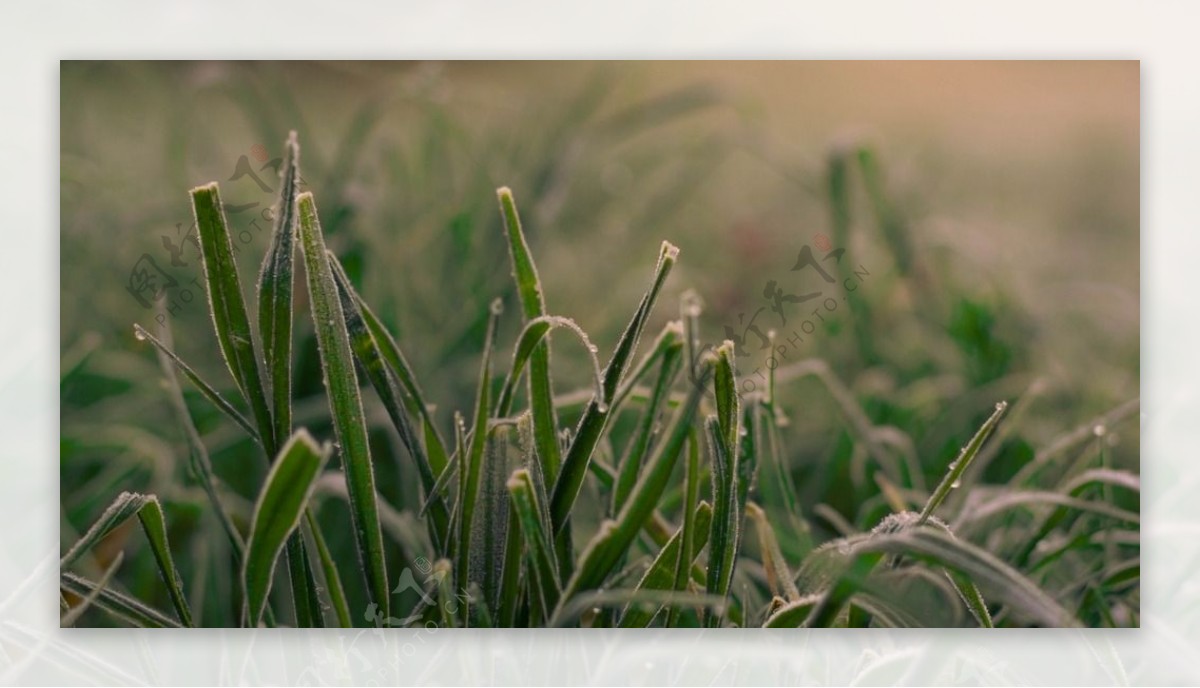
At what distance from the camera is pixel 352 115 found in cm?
103

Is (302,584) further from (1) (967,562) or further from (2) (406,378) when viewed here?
(1) (967,562)

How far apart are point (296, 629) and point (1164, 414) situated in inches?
29.6

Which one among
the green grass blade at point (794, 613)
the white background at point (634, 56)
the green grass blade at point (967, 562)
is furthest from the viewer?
the white background at point (634, 56)

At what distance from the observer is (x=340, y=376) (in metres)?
0.71

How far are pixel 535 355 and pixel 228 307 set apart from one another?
210 mm

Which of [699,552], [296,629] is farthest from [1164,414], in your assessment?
[296,629]

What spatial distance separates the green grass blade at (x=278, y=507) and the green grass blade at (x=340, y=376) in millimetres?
32

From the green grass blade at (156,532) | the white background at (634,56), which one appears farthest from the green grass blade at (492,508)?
the white background at (634,56)

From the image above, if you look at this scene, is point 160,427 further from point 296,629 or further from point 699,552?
point 699,552

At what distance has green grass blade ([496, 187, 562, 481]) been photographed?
0.76 metres

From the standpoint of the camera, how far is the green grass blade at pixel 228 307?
2.36 feet

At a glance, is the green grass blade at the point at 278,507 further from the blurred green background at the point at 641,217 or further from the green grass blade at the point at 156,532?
the blurred green background at the point at 641,217

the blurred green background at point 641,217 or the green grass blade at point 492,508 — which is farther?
the blurred green background at point 641,217

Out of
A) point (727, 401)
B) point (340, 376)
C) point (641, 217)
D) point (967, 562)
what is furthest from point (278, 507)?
point (641, 217)
